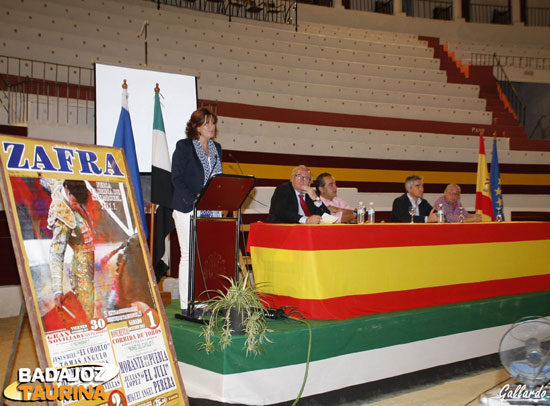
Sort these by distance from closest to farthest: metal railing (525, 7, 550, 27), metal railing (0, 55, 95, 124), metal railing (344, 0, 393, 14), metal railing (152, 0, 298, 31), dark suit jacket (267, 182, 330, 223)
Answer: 1. dark suit jacket (267, 182, 330, 223)
2. metal railing (0, 55, 95, 124)
3. metal railing (152, 0, 298, 31)
4. metal railing (344, 0, 393, 14)
5. metal railing (525, 7, 550, 27)

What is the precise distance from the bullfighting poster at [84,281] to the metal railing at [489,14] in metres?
16.8

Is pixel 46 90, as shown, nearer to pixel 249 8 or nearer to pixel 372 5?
pixel 249 8

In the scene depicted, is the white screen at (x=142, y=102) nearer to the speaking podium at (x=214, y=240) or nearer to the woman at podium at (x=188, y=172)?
the woman at podium at (x=188, y=172)

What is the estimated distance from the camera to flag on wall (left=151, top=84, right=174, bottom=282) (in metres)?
3.62

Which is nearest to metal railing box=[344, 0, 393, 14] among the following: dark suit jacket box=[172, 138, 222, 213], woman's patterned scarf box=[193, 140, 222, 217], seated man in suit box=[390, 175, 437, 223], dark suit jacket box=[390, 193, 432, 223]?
seated man in suit box=[390, 175, 437, 223]

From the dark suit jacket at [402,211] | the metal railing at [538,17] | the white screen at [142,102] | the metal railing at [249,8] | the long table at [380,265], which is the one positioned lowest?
the long table at [380,265]

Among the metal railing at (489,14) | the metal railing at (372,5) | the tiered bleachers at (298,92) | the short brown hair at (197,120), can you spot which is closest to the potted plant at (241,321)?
the short brown hair at (197,120)

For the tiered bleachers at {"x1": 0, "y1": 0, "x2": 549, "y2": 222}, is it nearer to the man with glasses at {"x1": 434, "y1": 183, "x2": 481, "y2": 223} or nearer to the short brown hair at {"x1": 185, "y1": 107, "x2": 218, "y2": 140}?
the man with glasses at {"x1": 434, "y1": 183, "x2": 481, "y2": 223}

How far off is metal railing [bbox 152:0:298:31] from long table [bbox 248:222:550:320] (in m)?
9.92

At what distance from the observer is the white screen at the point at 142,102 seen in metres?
5.03

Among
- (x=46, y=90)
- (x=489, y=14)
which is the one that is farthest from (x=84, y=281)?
(x=489, y=14)

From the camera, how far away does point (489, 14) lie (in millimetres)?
17094

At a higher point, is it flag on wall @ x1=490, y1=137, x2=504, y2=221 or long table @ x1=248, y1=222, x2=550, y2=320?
flag on wall @ x1=490, y1=137, x2=504, y2=221

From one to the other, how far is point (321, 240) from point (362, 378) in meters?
0.81
